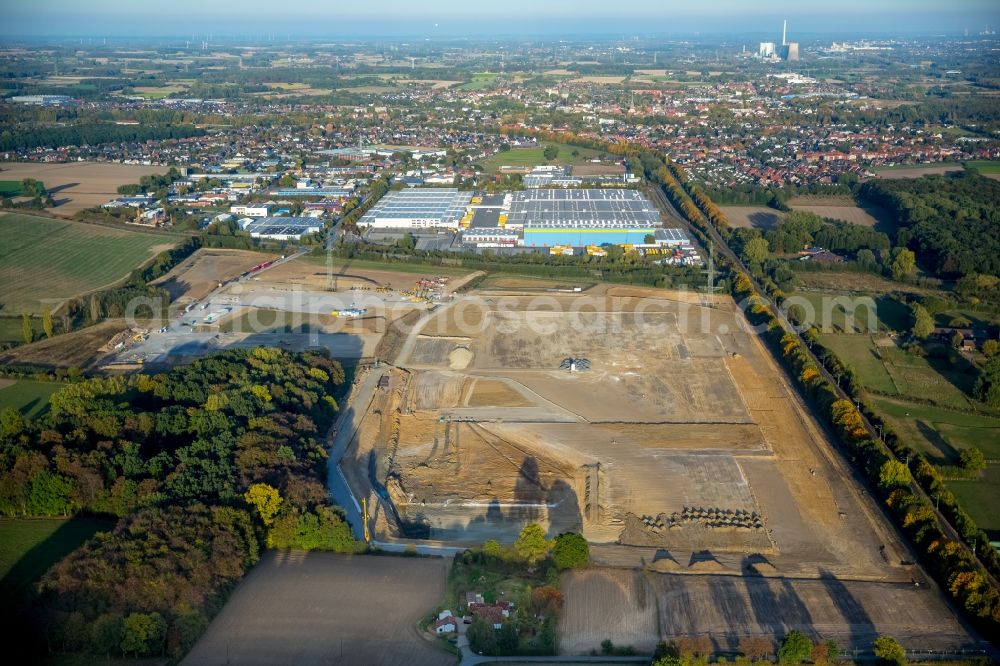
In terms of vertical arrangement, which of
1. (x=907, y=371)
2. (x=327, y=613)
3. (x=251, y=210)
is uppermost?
(x=251, y=210)

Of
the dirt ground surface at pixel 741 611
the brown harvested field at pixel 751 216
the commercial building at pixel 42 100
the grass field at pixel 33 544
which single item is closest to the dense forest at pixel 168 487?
the grass field at pixel 33 544

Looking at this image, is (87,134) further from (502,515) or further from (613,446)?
(502,515)

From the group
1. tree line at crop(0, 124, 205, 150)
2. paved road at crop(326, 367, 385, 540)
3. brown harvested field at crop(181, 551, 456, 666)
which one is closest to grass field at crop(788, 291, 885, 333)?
paved road at crop(326, 367, 385, 540)

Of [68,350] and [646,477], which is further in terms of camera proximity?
[68,350]

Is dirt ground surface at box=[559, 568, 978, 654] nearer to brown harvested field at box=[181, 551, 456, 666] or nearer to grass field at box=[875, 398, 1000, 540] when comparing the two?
brown harvested field at box=[181, 551, 456, 666]

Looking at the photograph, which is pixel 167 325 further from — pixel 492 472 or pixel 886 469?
pixel 886 469

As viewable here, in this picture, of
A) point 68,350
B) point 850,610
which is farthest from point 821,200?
point 68,350

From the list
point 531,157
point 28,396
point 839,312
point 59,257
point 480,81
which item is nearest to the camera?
point 28,396
